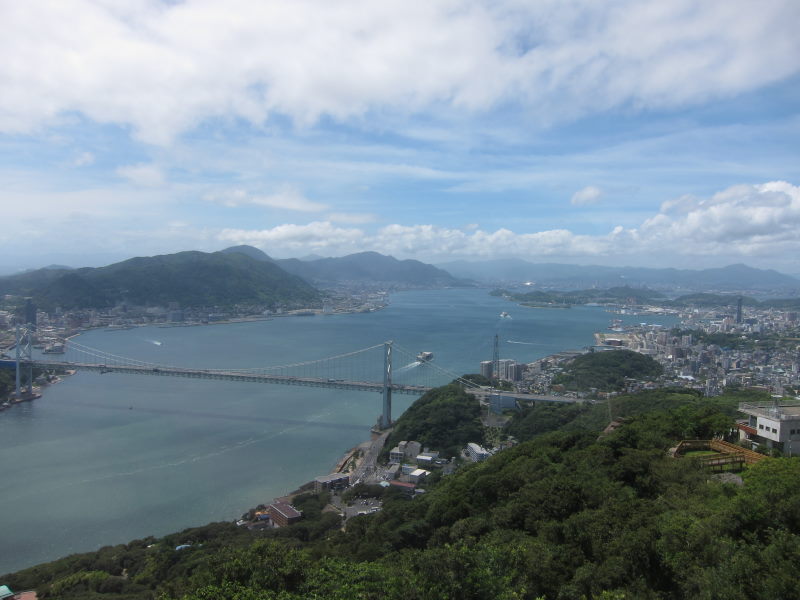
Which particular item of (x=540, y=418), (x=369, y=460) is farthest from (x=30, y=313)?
(x=540, y=418)

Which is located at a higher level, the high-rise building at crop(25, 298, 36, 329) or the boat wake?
the high-rise building at crop(25, 298, 36, 329)

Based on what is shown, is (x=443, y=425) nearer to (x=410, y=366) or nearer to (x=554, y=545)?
(x=554, y=545)

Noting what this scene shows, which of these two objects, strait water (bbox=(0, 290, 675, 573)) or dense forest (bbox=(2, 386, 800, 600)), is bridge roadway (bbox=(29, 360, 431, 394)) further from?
dense forest (bbox=(2, 386, 800, 600))

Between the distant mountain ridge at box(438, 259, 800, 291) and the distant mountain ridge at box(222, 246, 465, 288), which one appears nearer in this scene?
the distant mountain ridge at box(222, 246, 465, 288)

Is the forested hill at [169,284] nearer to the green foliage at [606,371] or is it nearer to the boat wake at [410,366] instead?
the boat wake at [410,366]

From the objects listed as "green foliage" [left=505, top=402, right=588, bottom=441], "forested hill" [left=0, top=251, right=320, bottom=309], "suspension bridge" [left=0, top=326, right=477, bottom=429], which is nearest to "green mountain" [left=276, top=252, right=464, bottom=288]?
"forested hill" [left=0, top=251, right=320, bottom=309]

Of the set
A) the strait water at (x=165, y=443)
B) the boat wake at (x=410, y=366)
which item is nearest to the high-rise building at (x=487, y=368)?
the strait water at (x=165, y=443)
